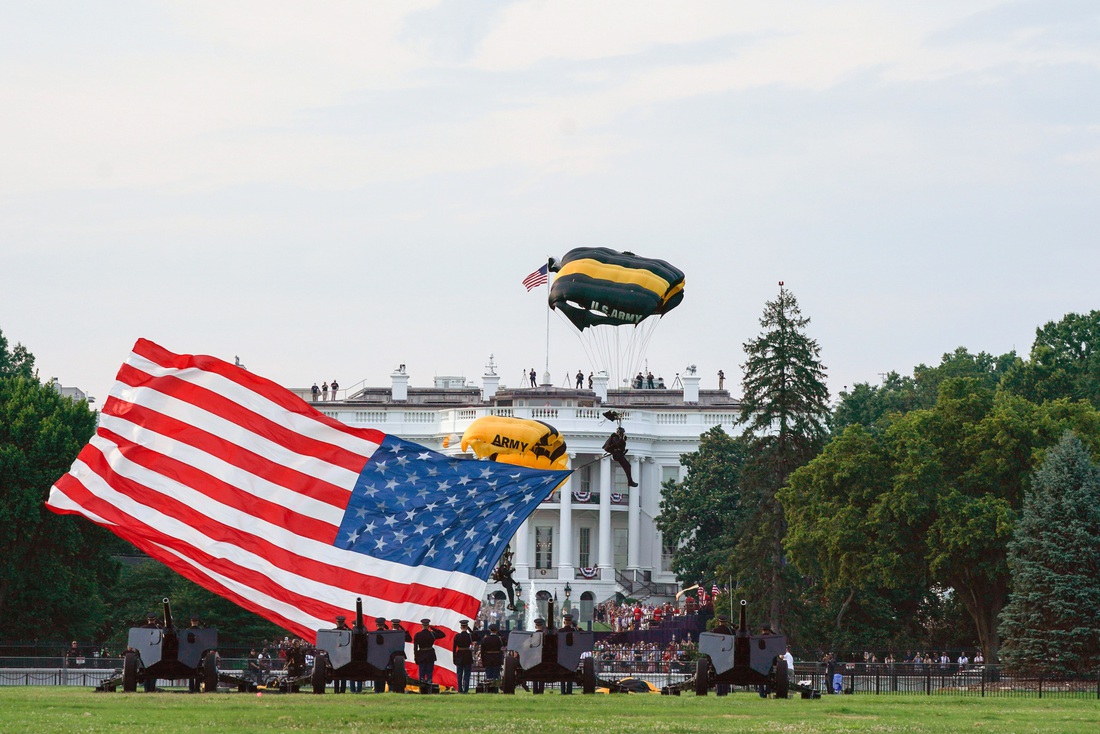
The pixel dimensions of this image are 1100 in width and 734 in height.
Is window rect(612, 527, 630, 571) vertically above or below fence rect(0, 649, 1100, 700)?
above

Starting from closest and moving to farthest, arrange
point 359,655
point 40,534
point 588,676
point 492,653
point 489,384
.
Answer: point 359,655, point 588,676, point 492,653, point 40,534, point 489,384

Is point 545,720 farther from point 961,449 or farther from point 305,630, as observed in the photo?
point 961,449

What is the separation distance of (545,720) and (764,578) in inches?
1679

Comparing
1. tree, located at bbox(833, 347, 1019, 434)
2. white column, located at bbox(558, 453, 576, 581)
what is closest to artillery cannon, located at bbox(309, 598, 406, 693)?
tree, located at bbox(833, 347, 1019, 434)

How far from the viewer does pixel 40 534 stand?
60281 millimetres

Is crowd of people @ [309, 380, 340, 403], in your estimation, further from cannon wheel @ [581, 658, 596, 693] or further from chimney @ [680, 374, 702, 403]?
cannon wheel @ [581, 658, 596, 693]

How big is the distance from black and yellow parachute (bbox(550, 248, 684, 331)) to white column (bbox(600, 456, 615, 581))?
61034mm

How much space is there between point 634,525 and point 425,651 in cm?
7793

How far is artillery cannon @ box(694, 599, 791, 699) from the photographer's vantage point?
27.5m

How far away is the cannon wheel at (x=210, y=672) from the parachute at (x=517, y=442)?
72.0ft

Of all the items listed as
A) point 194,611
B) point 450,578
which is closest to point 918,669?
point 450,578

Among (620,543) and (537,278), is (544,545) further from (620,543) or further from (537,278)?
(537,278)

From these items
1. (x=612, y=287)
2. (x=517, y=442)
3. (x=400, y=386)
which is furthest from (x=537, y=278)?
(x=400, y=386)

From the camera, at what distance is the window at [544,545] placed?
10844 centimetres
